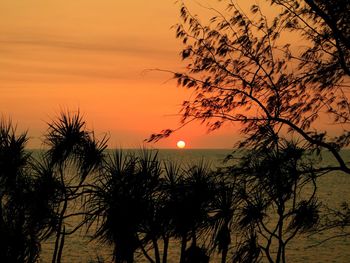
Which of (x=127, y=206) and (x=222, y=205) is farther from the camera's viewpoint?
(x=222, y=205)

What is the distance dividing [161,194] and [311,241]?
39.2 m

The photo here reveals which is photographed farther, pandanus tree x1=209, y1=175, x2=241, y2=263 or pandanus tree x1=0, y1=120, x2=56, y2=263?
pandanus tree x1=0, y1=120, x2=56, y2=263

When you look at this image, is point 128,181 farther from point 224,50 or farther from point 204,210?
point 224,50

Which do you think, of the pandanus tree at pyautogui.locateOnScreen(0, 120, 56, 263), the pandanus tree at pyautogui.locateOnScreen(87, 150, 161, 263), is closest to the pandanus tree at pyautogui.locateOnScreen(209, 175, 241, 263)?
the pandanus tree at pyautogui.locateOnScreen(87, 150, 161, 263)

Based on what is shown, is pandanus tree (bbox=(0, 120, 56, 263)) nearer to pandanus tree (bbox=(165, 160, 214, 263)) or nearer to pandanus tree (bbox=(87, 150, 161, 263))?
pandanus tree (bbox=(87, 150, 161, 263))

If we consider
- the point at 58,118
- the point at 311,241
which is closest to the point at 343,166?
the point at 58,118

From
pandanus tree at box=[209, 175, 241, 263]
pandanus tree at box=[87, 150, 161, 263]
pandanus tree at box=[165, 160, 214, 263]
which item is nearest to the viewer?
pandanus tree at box=[87, 150, 161, 263]

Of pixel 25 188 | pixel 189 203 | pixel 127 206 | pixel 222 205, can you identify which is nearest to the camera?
pixel 127 206

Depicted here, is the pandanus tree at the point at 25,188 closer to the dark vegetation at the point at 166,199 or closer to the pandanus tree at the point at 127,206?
the dark vegetation at the point at 166,199

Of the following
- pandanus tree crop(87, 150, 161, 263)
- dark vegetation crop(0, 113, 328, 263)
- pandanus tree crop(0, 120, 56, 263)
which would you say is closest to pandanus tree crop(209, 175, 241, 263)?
dark vegetation crop(0, 113, 328, 263)

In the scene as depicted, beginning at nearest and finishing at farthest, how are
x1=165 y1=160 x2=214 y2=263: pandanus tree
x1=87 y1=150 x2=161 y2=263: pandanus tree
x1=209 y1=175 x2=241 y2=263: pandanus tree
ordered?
x1=87 y1=150 x2=161 y2=263: pandanus tree → x1=209 y1=175 x2=241 y2=263: pandanus tree → x1=165 y1=160 x2=214 y2=263: pandanus tree

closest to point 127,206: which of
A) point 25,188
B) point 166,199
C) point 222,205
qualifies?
point 166,199

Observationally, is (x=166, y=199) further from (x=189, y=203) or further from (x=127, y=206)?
(x=127, y=206)

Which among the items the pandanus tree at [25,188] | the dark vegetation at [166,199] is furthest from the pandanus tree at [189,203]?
the pandanus tree at [25,188]
